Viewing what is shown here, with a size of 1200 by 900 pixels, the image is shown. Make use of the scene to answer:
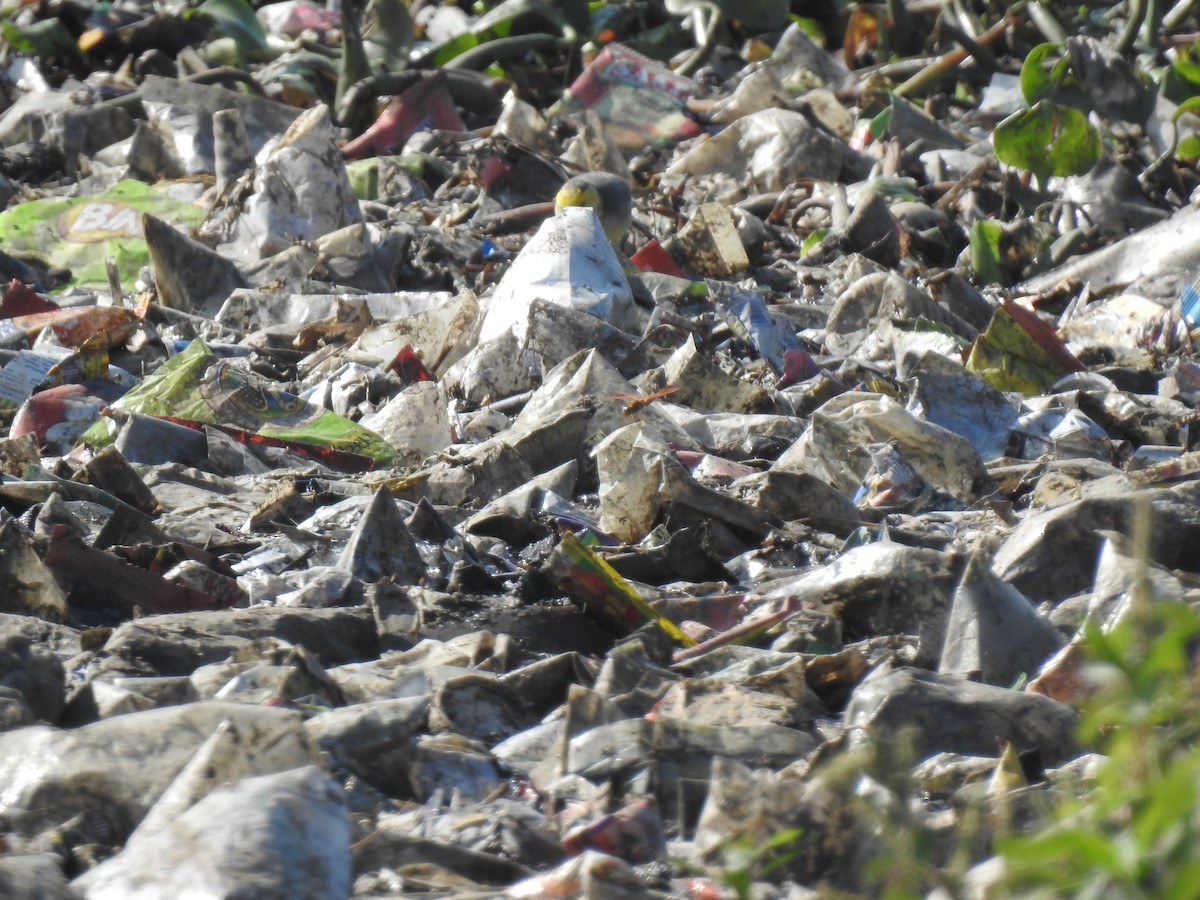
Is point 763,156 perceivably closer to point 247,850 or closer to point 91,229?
point 91,229

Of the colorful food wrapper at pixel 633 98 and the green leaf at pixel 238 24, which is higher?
the green leaf at pixel 238 24

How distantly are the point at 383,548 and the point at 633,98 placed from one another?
4862 millimetres

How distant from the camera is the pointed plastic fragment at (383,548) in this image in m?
2.59

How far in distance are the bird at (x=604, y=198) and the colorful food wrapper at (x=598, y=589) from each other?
8.70ft

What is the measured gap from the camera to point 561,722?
1831 mm

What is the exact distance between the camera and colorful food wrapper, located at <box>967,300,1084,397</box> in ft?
12.6

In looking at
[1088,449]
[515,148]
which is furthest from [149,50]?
[1088,449]

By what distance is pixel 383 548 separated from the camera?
262 cm

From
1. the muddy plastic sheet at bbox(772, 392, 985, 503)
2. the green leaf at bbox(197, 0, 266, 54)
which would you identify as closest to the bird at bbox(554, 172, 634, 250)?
the muddy plastic sheet at bbox(772, 392, 985, 503)

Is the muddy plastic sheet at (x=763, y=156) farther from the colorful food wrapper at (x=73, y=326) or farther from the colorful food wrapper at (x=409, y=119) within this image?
the colorful food wrapper at (x=73, y=326)

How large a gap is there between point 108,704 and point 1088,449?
2.30 metres

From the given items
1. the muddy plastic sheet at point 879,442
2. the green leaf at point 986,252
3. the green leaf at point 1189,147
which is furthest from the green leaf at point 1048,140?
the muddy plastic sheet at point 879,442

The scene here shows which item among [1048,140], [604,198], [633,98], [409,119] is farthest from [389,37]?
[1048,140]

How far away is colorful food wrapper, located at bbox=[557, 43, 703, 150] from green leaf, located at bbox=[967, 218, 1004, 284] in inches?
82.3
